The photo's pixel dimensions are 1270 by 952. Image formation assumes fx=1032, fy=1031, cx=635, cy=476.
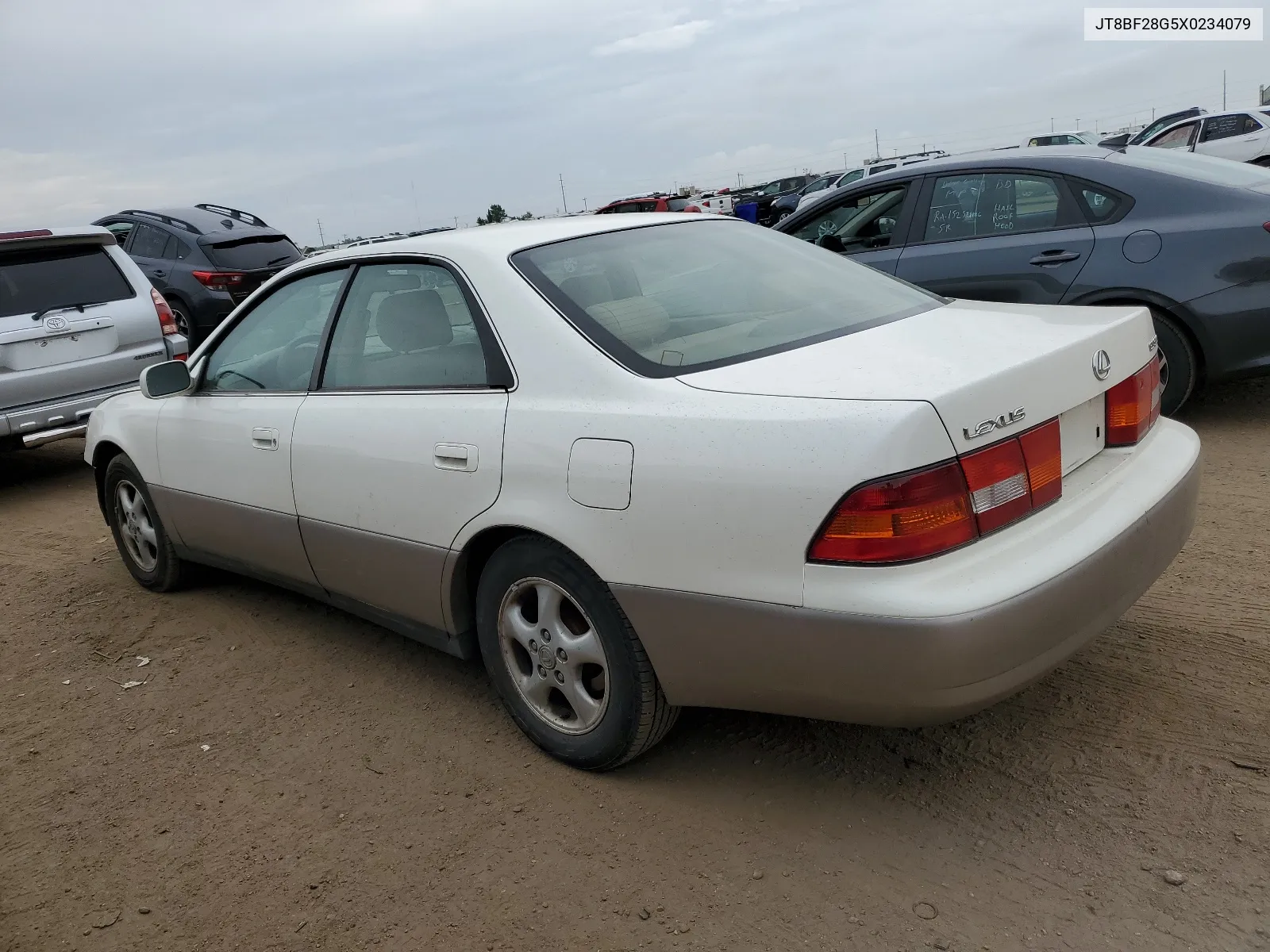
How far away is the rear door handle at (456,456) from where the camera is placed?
2.83 metres

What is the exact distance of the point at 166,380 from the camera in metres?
4.04

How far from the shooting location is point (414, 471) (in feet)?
9.86

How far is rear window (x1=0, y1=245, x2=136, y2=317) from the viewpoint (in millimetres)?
6641

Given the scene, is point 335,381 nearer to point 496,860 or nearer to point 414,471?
point 414,471

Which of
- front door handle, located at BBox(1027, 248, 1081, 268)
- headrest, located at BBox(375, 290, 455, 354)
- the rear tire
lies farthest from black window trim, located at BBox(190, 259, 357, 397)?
the rear tire

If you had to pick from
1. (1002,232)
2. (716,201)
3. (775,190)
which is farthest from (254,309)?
(775,190)

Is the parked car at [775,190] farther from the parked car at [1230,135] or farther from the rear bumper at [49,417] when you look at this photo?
the rear bumper at [49,417]

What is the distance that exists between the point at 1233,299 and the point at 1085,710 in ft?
10.0

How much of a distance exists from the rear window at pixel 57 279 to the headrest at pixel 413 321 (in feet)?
15.0

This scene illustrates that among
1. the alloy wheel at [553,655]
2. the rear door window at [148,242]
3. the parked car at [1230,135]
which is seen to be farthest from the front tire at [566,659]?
the parked car at [1230,135]

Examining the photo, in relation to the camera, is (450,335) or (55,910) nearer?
(55,910)

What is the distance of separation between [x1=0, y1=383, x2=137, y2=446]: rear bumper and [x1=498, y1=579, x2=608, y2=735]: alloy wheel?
4.59 metres

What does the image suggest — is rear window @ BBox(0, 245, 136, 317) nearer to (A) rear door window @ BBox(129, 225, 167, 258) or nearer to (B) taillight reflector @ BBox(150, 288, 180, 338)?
(B) taillight reflector @ BBox(150, 288, 180, 338)

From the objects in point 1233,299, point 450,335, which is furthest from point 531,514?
point 1233,299
